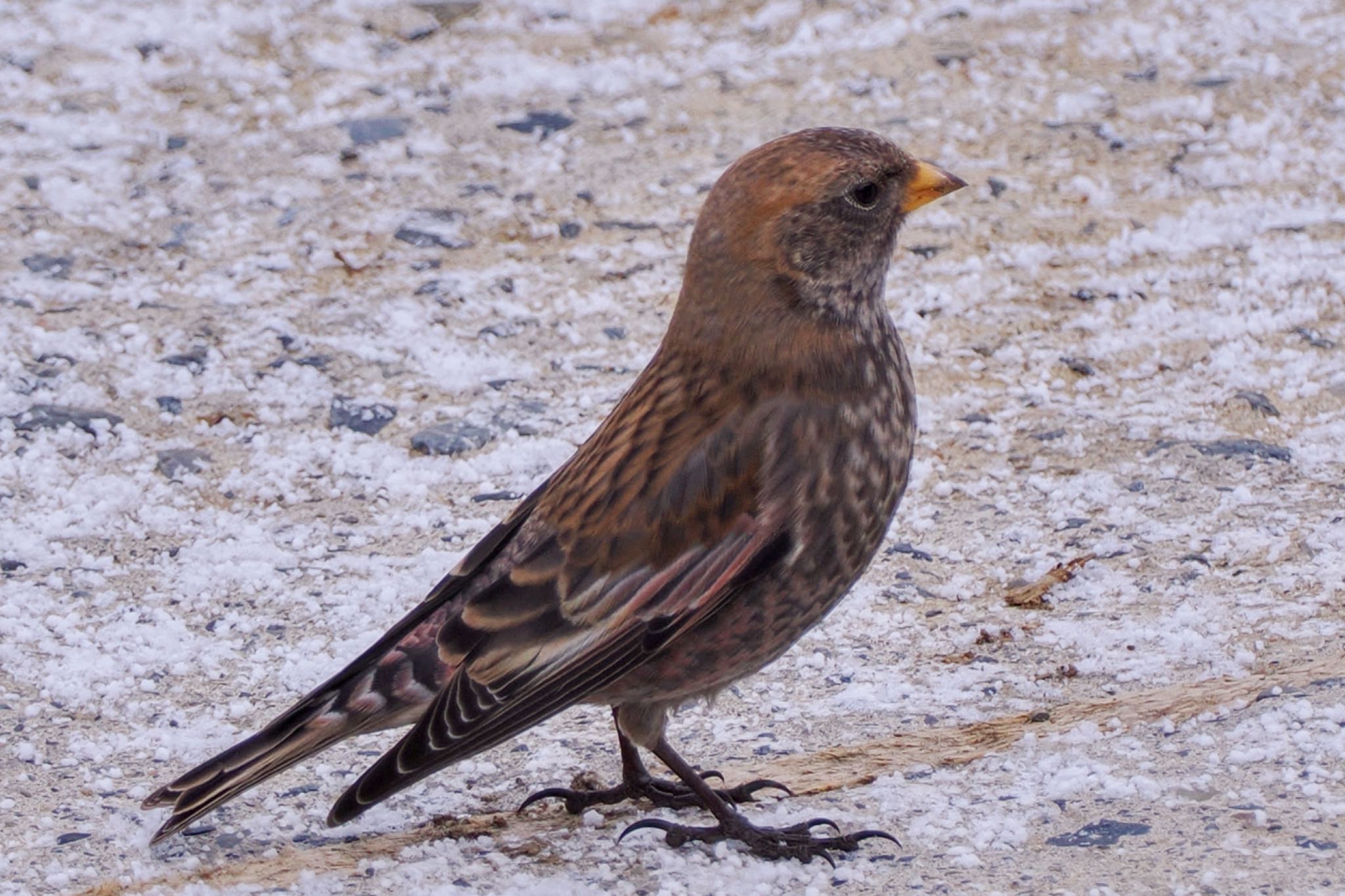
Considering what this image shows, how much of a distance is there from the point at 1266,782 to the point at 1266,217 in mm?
3023

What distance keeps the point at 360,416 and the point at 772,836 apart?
2145mm

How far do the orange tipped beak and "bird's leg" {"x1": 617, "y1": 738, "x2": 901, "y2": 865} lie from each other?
4.24 ft

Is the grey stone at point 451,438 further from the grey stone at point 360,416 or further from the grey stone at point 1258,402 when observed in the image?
the grey stone at point 1258,402

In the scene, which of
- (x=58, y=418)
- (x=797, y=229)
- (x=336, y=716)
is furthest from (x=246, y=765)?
(x=58, y=418)

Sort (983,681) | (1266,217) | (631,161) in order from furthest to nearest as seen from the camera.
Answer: (631,161) < (1266,217) < (983,681)

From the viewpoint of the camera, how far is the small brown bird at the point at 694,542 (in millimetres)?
3434

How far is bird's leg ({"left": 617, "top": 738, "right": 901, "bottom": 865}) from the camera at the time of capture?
11.3ft

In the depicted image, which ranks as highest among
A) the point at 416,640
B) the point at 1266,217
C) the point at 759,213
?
the point at 759,213

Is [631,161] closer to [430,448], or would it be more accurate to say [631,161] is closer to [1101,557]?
[430,448]

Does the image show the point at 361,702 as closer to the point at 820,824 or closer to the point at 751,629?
the point at 751,629

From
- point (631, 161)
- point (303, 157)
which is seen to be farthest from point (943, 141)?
point (303, 157)

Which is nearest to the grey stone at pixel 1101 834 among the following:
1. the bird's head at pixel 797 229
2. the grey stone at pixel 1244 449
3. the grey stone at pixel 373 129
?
the bird's head at pixel 797 229

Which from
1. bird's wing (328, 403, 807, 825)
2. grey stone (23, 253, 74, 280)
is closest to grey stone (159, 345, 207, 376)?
grey stone (23, 253, 74, 280)

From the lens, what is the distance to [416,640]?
3.60 m
